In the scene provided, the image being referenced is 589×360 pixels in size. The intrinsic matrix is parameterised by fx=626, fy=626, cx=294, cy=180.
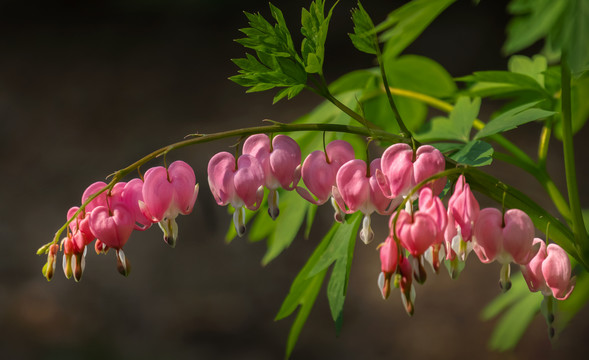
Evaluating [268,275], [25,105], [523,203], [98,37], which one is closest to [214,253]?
[268,275]

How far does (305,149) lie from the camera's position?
126cm

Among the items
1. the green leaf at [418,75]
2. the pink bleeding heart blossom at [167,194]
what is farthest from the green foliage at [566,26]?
the green leaf at [418,75]

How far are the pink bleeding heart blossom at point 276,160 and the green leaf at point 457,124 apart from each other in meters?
0.35

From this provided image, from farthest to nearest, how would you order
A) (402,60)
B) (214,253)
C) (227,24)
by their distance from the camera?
1. (227,24)
2. (214,253)
3. (402,60)

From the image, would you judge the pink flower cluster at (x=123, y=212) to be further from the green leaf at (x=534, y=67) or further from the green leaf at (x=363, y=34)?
the green leaf at (x=534, y=67)

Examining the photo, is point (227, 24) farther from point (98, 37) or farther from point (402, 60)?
point (402, 60)

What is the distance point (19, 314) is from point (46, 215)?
779mm

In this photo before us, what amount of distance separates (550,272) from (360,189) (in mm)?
253

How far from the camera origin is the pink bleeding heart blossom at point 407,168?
28.8 inches

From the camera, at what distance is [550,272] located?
0.77 meters

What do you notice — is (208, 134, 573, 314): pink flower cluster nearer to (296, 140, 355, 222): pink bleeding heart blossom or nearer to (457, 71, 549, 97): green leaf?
(296, 140, 355, 222): pink bleeding heart blossom

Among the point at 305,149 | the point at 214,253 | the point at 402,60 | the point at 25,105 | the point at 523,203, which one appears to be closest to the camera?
the point at 523,203

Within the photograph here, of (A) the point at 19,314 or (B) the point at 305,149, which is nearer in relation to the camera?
(B) the point at 305,149

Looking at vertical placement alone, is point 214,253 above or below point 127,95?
below
